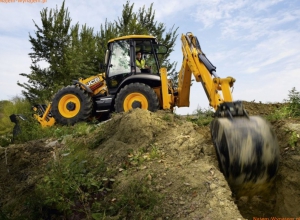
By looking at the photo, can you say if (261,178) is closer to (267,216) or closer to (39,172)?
(267,216)

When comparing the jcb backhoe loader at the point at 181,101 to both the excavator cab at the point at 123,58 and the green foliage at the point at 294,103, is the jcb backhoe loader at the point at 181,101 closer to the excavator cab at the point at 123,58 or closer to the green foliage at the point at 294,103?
the excavator cab at the point at 123,58

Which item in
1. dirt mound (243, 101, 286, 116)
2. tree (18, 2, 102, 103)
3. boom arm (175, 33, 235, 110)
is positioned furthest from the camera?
tree (18, 2, 102, 103)

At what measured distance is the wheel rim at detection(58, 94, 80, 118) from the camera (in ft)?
30.6

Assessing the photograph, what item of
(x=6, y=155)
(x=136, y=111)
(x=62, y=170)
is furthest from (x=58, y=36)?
(x=62, y=170)

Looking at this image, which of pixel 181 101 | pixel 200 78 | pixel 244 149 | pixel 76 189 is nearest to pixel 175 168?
pixel 244 149

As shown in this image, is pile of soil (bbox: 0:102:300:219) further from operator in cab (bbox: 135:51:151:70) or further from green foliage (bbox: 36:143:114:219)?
operator in cab (bbox: 135:51:151:70)

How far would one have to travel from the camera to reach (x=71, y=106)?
9328 mm

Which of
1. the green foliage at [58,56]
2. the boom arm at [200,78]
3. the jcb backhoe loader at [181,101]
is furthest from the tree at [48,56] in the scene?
the boom arm at [200,78]

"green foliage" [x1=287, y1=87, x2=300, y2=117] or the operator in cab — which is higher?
the operator in cab

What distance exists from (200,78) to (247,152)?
7.13ft

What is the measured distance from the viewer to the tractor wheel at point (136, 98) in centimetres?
816

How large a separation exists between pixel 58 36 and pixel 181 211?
16.8 m

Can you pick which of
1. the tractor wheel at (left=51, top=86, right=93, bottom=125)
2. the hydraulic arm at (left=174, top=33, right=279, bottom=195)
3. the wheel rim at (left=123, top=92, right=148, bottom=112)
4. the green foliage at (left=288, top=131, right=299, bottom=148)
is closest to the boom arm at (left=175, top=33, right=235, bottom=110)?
the hydraulic arm at (left=174, top=33, right=279, bottom=195)

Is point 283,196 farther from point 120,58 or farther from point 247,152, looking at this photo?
point 120,58
